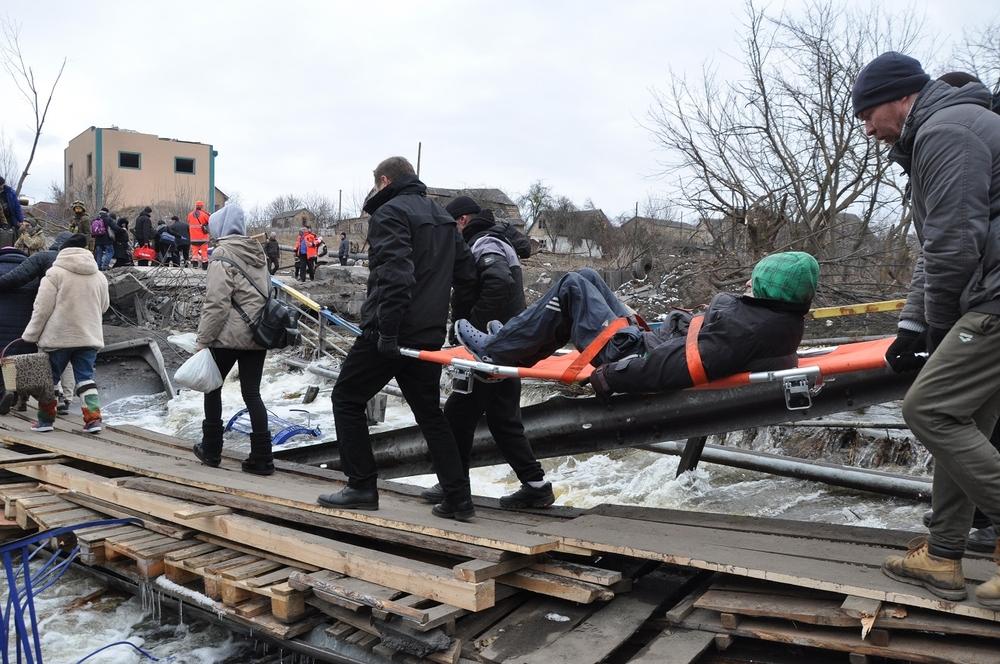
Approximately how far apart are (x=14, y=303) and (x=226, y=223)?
3.45 metres

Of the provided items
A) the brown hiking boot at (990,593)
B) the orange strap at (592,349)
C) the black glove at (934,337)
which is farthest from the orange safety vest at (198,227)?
the brown hiking boot at (990,593)

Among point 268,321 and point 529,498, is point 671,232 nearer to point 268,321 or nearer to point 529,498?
point 268,321

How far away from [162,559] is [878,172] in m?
13.2

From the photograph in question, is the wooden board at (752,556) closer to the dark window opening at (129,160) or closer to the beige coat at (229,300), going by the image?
the beige coat at (229,300)

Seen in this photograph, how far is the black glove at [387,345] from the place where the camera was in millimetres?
4059

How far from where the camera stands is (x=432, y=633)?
11.0ft

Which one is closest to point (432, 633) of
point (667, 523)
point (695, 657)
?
point (695, 657)

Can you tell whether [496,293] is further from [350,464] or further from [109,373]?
[109,373]

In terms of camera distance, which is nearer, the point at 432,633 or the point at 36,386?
the point at 432,633

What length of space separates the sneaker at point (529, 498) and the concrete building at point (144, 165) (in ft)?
131

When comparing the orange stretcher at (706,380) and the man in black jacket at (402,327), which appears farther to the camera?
the man in black jacket at (402,327)

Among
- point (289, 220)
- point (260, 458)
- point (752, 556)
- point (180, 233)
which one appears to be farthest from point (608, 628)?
point (289, 220)

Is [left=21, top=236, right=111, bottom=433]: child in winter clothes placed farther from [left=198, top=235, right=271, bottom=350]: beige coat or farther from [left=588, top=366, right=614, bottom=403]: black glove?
[left=588, top=366, right=614, bottom=403]: black glove

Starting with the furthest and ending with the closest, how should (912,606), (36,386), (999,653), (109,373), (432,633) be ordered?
(109,373) < (36,386) < (432,633) < (912,606) < (999,653)
